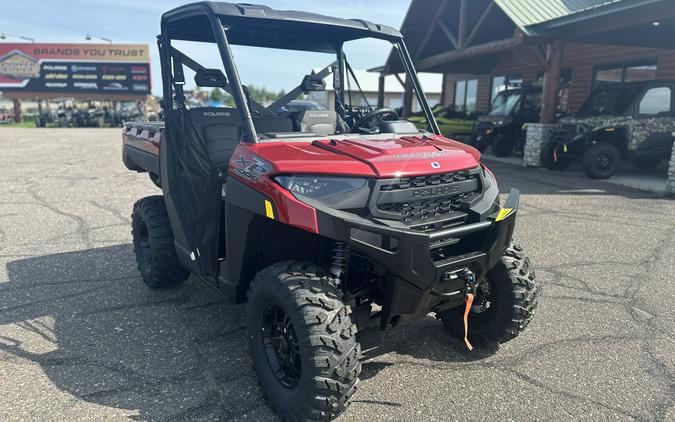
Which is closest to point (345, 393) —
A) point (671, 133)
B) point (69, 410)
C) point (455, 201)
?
point (455, 201)

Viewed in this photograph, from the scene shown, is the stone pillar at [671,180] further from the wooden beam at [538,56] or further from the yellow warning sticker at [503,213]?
the yellow warning sticker at [503,213]

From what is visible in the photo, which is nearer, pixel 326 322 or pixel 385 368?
pixel 326 322

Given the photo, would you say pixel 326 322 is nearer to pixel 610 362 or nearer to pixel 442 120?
pixel 610 362

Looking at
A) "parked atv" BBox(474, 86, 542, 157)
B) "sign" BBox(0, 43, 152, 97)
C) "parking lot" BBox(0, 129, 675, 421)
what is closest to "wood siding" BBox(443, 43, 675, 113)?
"parked atv" BBox(474, 86, 542, 157)

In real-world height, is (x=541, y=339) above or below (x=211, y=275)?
below

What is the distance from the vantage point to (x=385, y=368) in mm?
3143

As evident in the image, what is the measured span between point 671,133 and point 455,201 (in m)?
9.83

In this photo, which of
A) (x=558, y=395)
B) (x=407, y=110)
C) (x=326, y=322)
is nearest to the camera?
(x=326, y=322)

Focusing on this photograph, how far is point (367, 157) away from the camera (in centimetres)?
260

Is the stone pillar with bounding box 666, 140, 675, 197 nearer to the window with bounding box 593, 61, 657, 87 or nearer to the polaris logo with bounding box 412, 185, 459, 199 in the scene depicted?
the window with bounding box 593, 61, 657, 87

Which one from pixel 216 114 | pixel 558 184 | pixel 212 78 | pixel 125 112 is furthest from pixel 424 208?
pixel 125 112

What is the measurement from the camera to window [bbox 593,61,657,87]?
13688 millimetres

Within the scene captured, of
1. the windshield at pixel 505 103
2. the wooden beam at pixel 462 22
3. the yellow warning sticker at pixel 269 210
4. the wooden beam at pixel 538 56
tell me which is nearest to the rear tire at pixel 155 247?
the yellow warning sticker at pixel 269 210

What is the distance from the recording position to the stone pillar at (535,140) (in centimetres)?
1230
